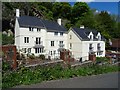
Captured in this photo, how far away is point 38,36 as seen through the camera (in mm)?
40656

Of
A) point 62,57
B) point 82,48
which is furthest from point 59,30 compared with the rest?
point 62,57

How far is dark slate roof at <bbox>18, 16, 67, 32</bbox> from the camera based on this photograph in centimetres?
3822

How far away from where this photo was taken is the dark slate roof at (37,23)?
38.2m

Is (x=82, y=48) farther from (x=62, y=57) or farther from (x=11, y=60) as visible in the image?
(x=11, y=60)

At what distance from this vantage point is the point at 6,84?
1252 centimetres

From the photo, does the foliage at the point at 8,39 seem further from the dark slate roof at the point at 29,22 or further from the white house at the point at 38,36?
the dark slate roof at the point at 29,22

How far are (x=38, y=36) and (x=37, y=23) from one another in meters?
1.88

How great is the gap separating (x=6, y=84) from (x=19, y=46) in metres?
24.9

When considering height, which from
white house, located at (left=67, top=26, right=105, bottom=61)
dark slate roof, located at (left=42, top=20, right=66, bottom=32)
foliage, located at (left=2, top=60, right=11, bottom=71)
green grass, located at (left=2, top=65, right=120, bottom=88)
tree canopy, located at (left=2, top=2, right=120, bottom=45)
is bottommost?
green grass, located at (left=2, top=65, right=120, bottom=88)

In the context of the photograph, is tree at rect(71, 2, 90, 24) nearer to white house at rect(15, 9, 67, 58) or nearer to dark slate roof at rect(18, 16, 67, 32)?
white house at rect(15, 9, 67, 58)

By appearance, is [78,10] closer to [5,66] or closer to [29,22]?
[29,22]

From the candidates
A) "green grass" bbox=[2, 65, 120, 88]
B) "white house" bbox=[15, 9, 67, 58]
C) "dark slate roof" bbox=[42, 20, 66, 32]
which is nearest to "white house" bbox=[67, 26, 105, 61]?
"white house" bbox=[15, 9, 67, 58]

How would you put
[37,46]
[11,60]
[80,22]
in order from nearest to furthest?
[11,60]
[37,46]
[80,22]

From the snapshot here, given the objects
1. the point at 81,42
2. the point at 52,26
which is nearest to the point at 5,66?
the point at 52,26
